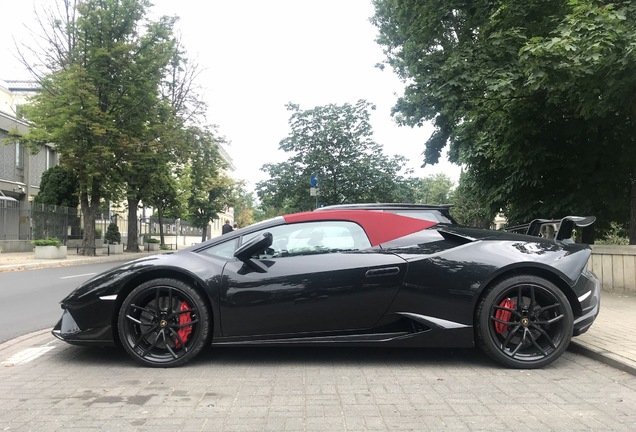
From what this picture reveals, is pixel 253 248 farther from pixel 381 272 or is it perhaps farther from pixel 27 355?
pixel 27 355

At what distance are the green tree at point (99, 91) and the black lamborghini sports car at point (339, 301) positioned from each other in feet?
66.2

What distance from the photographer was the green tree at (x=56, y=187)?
30.8 metres

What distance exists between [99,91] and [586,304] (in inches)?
965

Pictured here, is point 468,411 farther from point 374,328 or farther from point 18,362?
point 18,362

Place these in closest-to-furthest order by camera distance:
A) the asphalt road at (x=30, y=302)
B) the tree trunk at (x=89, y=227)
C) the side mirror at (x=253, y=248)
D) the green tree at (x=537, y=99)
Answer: the side mirror at (x=253, y=248) < the asphalt road at (x=30, y=302) < the green tree at (x=537, y=99) < the tree trunk at (x=89, y=227)

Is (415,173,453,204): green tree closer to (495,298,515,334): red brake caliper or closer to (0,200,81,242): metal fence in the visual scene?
(0,200,81,242): metal fence

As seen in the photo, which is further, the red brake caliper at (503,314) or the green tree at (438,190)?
the green tree at (438,190)

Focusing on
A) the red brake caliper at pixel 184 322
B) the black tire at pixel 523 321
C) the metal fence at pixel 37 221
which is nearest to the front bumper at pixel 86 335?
the red brake caliper at pixel 184 322

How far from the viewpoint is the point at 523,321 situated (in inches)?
161

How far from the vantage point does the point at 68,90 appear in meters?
21.5

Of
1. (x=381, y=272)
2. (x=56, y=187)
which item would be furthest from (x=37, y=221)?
(x=381, y=272)

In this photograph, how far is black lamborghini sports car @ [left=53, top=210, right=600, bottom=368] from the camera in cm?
401

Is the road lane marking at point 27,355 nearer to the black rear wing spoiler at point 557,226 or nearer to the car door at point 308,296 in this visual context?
the car door at point 308,296

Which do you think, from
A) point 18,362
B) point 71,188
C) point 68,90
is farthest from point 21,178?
point 18,362
